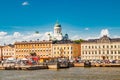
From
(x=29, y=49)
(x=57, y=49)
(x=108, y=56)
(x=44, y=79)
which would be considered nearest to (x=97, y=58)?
(x=108, y=56)

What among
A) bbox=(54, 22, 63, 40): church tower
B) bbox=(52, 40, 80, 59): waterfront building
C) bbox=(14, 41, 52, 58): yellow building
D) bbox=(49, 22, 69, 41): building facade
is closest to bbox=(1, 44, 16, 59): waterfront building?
bbox=(14, 41, 52, 58): yellow building

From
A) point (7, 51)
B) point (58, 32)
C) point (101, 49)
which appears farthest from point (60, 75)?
point (58, 32)

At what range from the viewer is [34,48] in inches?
5846

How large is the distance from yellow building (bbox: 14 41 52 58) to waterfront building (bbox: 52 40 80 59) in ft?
8.02

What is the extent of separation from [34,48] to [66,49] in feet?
46.5

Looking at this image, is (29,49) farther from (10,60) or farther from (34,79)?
(34,79)

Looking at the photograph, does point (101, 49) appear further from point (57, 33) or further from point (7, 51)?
point (7, 51)

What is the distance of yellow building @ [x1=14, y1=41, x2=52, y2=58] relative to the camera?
479 feet

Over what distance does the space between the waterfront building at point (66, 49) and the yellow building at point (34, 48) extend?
2444 mm

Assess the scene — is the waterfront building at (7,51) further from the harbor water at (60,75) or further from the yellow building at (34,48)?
the harbor water at (60,75)

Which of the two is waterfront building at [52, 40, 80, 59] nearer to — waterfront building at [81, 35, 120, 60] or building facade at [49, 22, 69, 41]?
waterfront building at [81, 35, 120, 60]

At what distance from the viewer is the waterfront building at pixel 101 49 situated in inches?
5221

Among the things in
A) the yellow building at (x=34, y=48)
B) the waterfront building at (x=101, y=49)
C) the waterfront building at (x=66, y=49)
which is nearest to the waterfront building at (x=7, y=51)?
the yellow building at (x=34, y=48)

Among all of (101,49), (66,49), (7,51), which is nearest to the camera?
(101,49)
